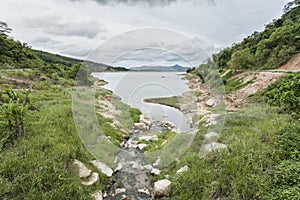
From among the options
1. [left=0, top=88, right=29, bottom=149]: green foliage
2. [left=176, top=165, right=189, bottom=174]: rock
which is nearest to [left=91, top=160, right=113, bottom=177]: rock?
[left=176, top=165, right=189, bottom=174]: rock

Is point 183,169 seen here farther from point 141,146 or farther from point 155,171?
point 141,146

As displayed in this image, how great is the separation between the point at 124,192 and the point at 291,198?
3719 mm

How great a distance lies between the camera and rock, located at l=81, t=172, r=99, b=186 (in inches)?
185

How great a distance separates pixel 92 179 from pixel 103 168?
0.72 meters

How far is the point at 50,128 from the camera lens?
605 centimetres

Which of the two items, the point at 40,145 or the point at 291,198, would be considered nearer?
the point at 291,198

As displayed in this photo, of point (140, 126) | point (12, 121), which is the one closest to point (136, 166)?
point (12, 121)

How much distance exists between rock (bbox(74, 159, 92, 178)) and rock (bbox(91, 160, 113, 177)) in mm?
469

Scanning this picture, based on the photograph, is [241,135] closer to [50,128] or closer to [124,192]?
[124,192]

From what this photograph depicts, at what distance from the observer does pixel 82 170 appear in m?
4.93

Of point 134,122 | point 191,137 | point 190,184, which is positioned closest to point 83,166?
point 190,184

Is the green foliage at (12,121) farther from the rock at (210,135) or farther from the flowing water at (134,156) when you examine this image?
the rock at (210,135)

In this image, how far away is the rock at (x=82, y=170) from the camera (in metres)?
4.82

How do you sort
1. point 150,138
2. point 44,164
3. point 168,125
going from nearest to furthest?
point 44,164, point 150,138, point 168,125
